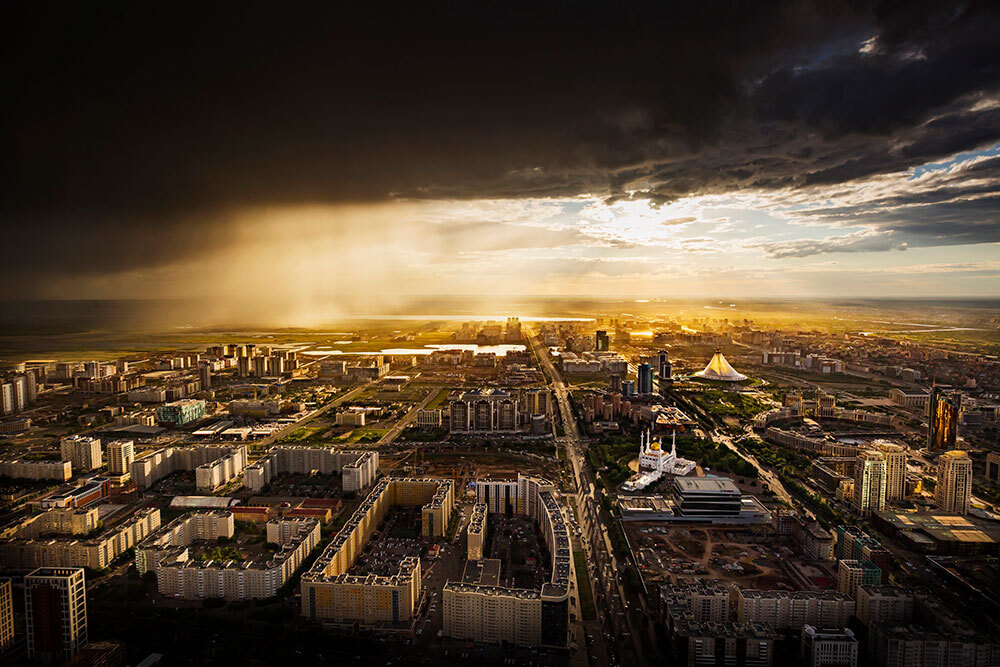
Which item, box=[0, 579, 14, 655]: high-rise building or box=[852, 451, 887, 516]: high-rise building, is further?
box=[852, 451, 887, 516]: high-rise building

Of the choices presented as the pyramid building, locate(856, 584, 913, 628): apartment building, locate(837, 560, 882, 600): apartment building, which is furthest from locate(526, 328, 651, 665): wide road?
the pyramid building

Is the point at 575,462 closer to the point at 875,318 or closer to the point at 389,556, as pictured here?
the point at 389,556

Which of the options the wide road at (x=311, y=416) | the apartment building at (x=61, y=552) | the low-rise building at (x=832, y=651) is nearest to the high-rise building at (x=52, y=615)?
the apartment building at (x=61, y=552)

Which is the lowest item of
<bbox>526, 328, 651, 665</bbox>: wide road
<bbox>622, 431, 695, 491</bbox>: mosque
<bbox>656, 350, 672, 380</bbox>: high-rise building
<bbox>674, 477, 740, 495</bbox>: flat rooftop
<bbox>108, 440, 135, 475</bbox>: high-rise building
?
<bbox>526, 328, 651, 665</bbox>: wide road

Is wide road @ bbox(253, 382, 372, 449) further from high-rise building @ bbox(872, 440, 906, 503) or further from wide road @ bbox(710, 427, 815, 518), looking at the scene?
high-rise building @ bbox(872, 440, 906, 503)

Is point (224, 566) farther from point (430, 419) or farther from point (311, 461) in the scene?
point (430, 419)

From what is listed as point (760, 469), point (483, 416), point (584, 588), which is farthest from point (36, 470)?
point (760, 469)

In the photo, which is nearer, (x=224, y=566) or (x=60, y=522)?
(x=224, y=566)
